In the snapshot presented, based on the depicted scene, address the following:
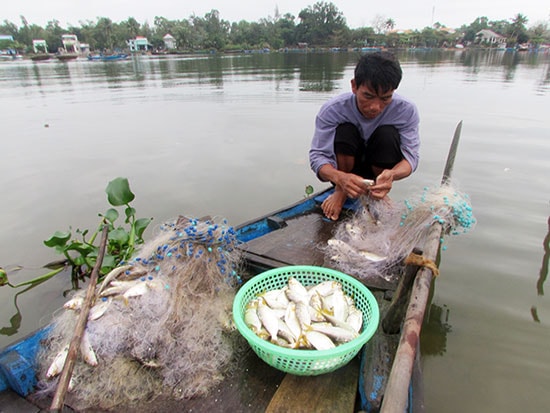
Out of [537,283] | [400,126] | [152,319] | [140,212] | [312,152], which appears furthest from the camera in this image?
[140,212]

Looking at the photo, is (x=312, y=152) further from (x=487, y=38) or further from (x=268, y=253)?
(x=487, y=38)

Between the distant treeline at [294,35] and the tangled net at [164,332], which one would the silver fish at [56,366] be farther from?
the distant treeline at [294,35]

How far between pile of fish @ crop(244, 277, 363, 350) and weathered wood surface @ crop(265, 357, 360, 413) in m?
0.19

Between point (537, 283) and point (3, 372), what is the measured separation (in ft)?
15.7

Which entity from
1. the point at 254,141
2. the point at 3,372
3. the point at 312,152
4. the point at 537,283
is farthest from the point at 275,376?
the point at 254,141

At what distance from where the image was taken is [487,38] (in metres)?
88.4

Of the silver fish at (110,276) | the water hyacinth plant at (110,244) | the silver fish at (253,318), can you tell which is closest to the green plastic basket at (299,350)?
the silver fish at (253,318)

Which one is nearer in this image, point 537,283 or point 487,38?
point 537,283

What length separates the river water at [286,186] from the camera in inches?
121

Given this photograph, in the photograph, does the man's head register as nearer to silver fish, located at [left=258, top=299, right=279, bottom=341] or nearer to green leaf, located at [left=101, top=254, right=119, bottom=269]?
silver fish, located at [left=258, top=299, right=279, bottom=341]

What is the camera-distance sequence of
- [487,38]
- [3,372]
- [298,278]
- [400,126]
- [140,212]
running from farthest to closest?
[487,38]
[140,212]
[400,126]
[298,278]
[3,372]

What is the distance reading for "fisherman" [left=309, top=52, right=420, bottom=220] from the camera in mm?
3035

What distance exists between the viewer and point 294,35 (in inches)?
3656

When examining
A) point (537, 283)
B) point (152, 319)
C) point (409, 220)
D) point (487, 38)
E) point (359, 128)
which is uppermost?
point (487, 38)
